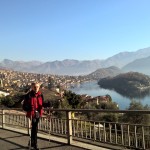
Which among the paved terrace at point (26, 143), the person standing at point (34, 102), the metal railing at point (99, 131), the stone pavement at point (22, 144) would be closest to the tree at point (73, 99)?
the metal railing at point (99, 131)

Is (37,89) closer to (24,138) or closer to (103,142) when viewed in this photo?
(103,142)

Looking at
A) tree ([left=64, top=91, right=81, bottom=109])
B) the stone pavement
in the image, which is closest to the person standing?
the stone pavement

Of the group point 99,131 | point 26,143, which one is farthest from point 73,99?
point 99,131

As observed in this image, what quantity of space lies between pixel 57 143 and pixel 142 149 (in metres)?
2.83

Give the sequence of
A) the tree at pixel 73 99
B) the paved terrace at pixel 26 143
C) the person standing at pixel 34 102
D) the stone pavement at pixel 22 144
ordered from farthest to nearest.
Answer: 1. the tree at pixel 73 99
2. the stone pavement at pixel 22 144
3. the paved terrace at pixel 26 143
4. the person standing at pixel 34 102

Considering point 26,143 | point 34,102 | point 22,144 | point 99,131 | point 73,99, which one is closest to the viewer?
point 34,102

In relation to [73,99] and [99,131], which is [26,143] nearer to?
[99,131]

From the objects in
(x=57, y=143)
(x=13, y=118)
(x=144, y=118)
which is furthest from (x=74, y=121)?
(x=144, y=118)

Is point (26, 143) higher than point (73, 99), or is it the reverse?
point (26, 143)

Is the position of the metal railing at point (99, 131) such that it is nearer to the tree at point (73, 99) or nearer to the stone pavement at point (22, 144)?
the stone pavement at point (22, 144)

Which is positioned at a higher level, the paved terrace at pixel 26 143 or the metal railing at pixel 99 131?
the metal railing at pixel 99 131

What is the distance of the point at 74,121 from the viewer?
32.6ft

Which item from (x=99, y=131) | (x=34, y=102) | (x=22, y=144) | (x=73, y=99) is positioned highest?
(x=34, y=102)

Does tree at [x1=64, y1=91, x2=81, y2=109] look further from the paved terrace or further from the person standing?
the person standing
